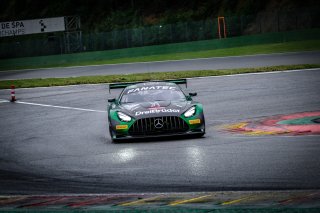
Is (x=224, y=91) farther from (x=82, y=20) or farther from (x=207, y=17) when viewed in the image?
(x=82, y=20)

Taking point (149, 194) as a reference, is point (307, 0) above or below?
above

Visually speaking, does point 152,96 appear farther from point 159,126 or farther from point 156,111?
point 159,126

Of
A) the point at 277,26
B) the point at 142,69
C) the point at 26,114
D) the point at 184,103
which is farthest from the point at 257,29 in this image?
the point at 184,103

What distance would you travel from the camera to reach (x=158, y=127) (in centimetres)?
1430

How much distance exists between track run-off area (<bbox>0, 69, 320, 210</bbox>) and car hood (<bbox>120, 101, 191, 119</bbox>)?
587 mm

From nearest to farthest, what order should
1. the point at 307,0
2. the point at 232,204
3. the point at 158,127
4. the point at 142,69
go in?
the point at 232,204
the point at 158,127
the point at 142,69
the point at 307,0

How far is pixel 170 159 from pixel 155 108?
303 centimetres

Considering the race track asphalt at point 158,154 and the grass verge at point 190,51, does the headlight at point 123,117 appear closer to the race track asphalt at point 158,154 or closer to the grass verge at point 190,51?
the race track asphalt at point 158,154

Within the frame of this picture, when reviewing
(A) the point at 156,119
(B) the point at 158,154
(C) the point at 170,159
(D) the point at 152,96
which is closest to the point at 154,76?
(D) the point at 152,96

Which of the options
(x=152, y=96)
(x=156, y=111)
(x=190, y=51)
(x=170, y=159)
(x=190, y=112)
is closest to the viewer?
(x=170, y=159)

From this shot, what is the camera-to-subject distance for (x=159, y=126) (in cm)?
1430

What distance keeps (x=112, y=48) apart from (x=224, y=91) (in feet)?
123

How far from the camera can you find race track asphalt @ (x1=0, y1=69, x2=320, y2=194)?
9.45 m

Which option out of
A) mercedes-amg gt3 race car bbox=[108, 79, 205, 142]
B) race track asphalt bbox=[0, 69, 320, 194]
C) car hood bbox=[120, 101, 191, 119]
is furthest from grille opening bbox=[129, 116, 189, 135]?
race track asphalt bbox=[0, 69, 320, 194]
